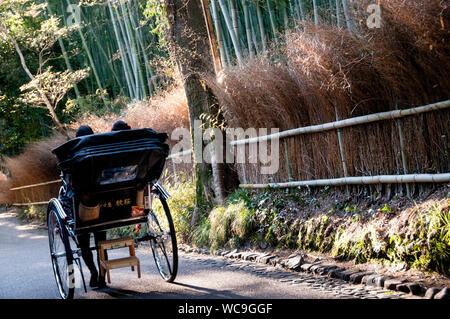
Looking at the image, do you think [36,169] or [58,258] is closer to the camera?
[58,258]

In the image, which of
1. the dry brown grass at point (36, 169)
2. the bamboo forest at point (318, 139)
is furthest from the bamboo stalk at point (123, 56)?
the bamboo forest at point (318, 139)

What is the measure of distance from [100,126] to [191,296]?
35.8ft

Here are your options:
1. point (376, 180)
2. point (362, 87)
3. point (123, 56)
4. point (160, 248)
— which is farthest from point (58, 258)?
point (123, 56)

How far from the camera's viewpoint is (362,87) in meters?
5.93

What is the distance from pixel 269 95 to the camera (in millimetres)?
7473

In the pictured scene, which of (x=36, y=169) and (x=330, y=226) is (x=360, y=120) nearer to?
(x=330, y=226)

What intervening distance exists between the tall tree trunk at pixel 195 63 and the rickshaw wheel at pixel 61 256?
3316 mm

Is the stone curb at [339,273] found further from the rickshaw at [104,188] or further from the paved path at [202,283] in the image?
the rickshaw at [104,188]

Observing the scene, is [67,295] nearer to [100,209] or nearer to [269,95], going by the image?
[100,209]

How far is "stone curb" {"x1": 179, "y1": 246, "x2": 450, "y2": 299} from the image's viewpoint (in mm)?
4238

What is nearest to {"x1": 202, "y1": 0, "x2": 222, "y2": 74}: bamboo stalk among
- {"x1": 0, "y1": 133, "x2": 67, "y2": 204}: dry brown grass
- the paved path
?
the paved path

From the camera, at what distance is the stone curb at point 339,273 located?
4.24 metres

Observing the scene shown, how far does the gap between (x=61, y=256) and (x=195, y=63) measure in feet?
15.2

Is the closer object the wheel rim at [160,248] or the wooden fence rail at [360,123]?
the wooden fence rail at [360,123]
